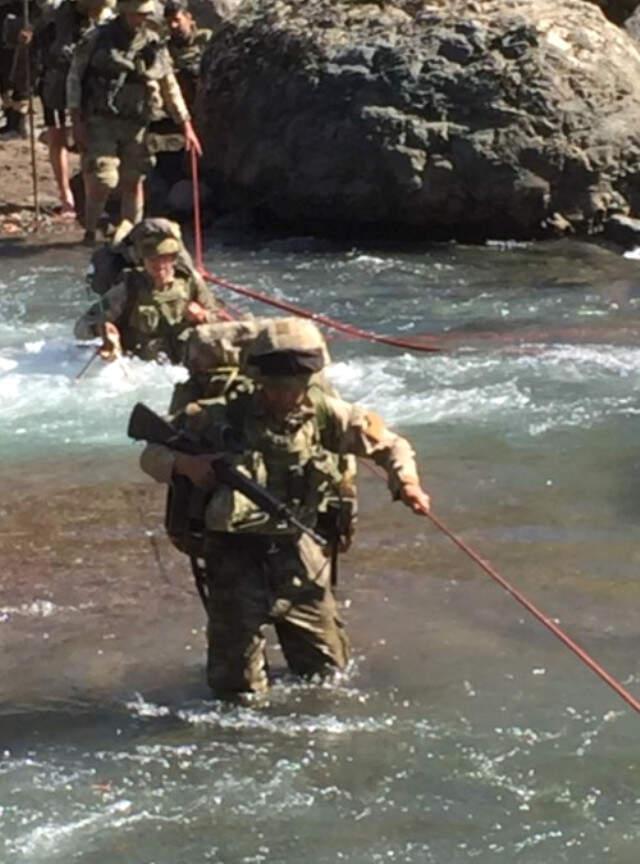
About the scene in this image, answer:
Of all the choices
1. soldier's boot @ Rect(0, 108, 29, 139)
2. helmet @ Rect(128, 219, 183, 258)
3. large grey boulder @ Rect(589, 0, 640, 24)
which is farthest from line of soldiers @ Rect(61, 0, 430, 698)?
soldier's boot @ Rect(0, 108, 29, 139)

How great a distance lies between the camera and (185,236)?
16.4 meters

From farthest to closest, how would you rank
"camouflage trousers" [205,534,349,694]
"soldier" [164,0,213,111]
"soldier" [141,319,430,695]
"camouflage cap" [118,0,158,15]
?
"soldier" [164,0,213,111] < "camouflage cap" [118,0,158,15] < "camouflage trousers" [205,534,349,694] < "soldier" [141,319,430,695]

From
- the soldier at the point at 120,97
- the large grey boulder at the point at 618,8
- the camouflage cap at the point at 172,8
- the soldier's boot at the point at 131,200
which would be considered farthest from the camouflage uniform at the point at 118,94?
the large grey boulder at the point at 618,8

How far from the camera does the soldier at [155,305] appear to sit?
33.8 feet

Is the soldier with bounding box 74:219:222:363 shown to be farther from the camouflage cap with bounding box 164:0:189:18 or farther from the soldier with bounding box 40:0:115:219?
the camouflage cap with bounding box 164:0:189:18

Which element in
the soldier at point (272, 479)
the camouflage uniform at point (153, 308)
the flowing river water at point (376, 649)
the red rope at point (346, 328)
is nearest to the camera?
the flowing river water at point (376, 649)

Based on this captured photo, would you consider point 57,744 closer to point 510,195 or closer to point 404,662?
point 404,662

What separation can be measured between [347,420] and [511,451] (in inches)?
143

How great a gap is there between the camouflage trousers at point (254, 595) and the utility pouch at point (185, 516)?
A: 0.05 metres

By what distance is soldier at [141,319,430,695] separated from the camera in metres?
6.05

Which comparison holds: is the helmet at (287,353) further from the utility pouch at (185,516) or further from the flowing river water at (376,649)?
the flowing river water at (376,649)

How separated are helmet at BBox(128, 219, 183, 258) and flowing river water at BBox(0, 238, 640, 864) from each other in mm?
1045

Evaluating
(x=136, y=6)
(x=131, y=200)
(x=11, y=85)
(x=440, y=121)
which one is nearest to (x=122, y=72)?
(x=136, y=6)

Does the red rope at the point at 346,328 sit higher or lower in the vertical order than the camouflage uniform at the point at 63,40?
lower
